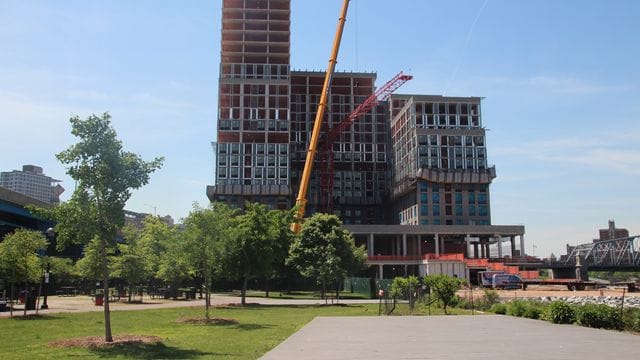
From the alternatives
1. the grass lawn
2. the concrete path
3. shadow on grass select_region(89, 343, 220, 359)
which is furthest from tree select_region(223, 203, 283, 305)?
shadow on grass select_region(89, 343, 220, 359)

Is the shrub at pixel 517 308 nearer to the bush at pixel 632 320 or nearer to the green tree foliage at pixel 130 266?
the bush at pixel 632 320

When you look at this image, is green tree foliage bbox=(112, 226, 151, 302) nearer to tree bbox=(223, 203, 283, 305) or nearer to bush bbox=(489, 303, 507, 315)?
tree bbox=(223, 203, 283, 305)

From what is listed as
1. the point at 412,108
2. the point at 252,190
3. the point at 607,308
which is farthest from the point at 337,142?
the point at 607,308

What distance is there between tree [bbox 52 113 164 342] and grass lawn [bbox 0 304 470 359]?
240 centimetres

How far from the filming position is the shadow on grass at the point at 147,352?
16.4m

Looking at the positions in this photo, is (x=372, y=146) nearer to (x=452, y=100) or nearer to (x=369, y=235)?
(x=452, y=100)

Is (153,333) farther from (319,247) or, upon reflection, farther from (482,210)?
(482,210)

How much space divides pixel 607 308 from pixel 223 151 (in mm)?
112105

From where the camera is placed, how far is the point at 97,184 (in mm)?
19328

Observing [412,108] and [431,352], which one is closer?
[431,352]

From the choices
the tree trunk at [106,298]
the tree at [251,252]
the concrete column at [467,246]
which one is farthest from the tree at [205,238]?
the concrete column at [467,246]

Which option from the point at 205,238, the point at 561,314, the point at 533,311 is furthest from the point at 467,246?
the point at 205,238

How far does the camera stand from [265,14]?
140375 mm

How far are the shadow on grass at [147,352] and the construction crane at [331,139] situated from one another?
12867 centimetres
